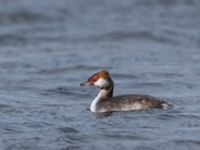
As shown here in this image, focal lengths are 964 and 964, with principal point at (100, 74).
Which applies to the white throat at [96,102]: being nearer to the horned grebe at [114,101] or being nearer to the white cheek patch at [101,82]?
the horned grebe at [114,101]

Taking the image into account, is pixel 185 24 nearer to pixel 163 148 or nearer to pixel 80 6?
pixel 80 6

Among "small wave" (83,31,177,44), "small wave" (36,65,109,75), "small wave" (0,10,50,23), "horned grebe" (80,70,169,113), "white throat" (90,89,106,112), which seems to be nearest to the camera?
"horned grebe" (80,70,169,113)

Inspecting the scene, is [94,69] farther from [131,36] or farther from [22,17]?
[22,17]

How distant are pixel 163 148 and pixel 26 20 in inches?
652

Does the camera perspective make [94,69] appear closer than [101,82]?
No

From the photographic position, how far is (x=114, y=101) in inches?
672

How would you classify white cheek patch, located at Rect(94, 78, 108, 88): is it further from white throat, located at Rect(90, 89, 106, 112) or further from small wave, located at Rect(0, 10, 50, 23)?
small wave, located at Rect(0, 10, 50, 23)

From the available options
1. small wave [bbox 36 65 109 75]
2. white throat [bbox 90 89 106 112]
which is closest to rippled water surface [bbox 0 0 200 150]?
small wave [bbox 36 65 109 75]

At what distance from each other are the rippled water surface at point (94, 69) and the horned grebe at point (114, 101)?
0.19m

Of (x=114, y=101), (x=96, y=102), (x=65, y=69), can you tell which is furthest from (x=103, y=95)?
(x=65, y=69)

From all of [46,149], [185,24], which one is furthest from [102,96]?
[185,24]

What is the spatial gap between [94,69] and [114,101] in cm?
607

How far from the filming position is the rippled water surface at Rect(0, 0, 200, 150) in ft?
50.1

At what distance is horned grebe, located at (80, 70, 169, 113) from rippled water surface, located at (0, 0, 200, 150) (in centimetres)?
19
